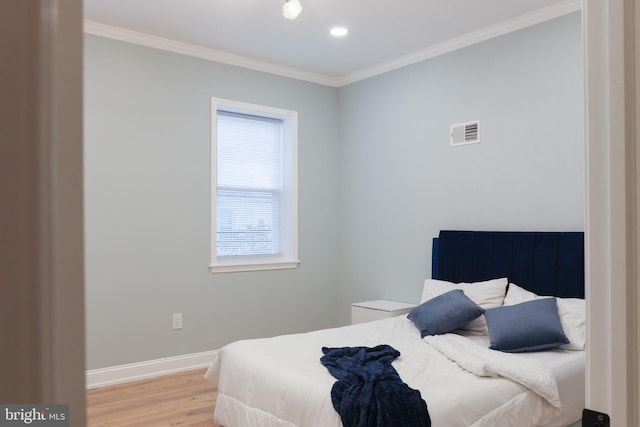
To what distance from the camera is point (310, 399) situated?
2.46 meters

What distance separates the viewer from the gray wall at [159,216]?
412 cm

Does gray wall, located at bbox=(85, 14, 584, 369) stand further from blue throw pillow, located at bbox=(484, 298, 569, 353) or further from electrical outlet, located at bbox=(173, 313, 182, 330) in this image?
blue throw pillow, located at bbox=(484, 298, 569, 353)

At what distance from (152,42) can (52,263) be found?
4.42m

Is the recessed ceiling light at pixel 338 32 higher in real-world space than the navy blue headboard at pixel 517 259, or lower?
higher

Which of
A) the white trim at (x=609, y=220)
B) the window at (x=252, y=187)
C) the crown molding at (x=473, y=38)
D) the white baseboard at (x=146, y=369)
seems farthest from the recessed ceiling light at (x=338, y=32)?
the white trim at (x=609, y=220)

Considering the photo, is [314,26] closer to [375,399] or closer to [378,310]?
[378,310]

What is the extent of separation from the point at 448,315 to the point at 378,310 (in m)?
1.16

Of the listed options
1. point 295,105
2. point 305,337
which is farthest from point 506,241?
point 295,105

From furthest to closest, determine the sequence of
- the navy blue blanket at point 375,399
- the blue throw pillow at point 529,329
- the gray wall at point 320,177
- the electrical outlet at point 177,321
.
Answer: the electrical outlet at point 177,321 → the gray wall at point 320,177 → the blue throw pillow at point 529,329 → the navy blue blanket at point 375,399

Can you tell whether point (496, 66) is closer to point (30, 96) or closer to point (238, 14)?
point (238, 14)

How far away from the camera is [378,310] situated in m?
4.62

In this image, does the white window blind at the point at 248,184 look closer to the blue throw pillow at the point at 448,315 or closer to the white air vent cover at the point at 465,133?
the white air vent cover at the point at 465,133

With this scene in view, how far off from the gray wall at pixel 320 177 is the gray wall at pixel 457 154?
1cm

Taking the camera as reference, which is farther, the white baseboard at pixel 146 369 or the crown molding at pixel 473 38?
the white baseboard at pixel 146 369
